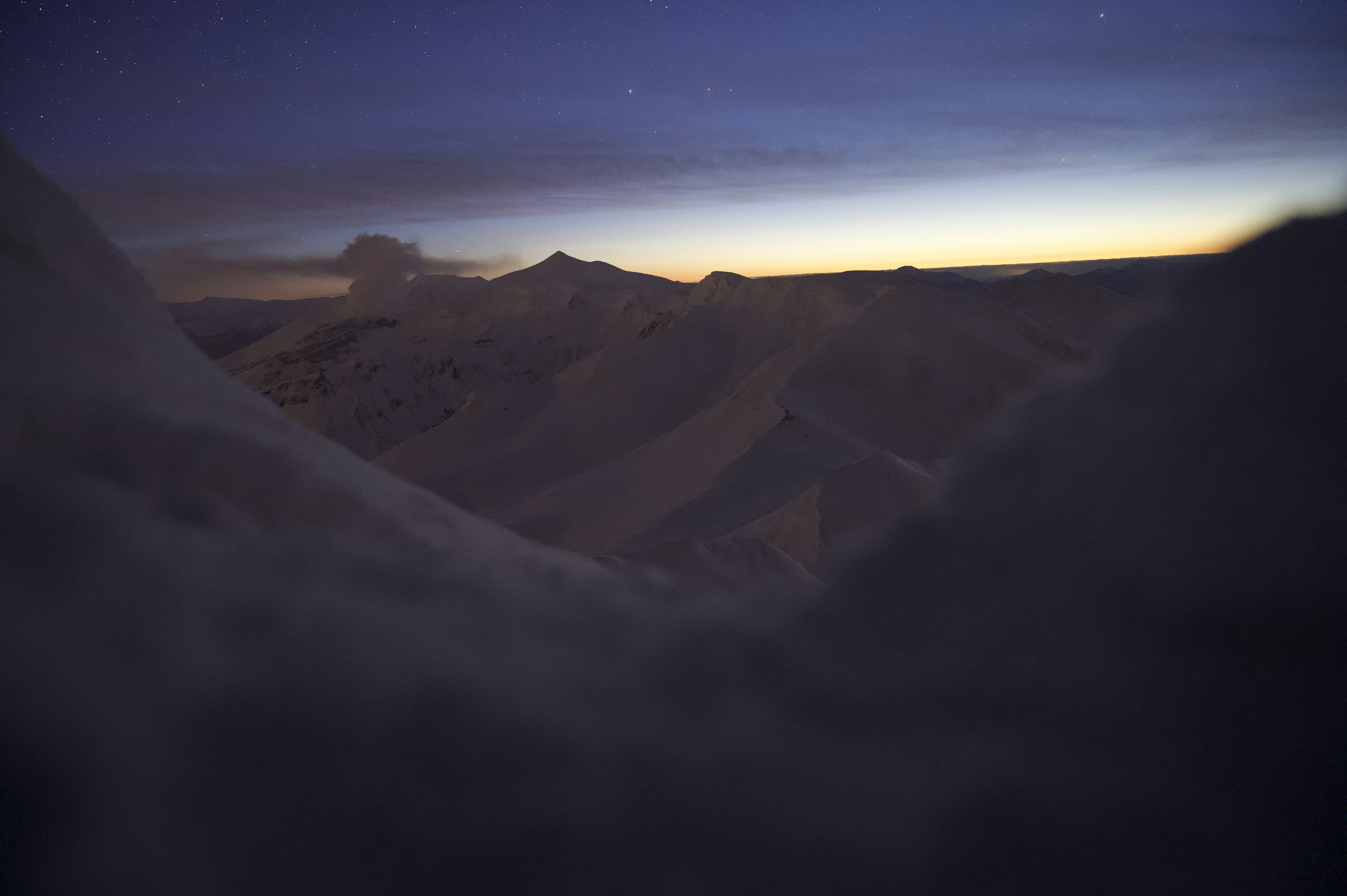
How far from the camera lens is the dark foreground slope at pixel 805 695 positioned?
105 cm

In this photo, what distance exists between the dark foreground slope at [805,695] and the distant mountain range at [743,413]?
12.3 inches

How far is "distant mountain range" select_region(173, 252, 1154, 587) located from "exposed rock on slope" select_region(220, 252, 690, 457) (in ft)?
1.20

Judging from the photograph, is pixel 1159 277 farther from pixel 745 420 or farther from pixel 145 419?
pixel 745 420

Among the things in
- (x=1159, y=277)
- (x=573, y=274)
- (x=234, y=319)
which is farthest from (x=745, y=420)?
(x=234, y=319)

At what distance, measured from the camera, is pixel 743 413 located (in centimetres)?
1998

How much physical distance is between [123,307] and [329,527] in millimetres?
1282

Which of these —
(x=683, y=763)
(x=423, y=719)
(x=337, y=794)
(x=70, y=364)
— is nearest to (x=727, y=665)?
(x=683, y=763)

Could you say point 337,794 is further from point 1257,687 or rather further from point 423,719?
point 1257,687

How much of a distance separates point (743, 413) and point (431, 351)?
5162 centimetres

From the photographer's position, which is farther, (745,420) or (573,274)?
(573,274)

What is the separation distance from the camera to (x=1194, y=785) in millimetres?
1139

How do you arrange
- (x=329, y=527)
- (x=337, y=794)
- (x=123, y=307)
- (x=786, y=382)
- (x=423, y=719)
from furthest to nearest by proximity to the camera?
(x=786, y=382) → (x=123, y=307) → (x=329, y=527) → (x=423, y=719) → (x=337, y=794)

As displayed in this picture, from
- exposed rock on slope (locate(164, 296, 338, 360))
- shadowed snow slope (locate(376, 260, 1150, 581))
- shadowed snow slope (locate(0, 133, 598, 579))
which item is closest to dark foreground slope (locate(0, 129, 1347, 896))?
shadowed snow slope (locate(0, 133, 598, 579))

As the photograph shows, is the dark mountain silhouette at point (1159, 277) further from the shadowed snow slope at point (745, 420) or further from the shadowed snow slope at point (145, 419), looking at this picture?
the shadowed snow slope at point (745, 420)
